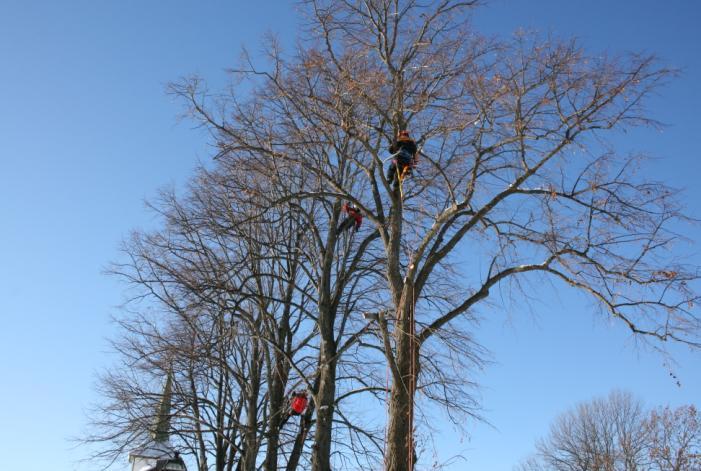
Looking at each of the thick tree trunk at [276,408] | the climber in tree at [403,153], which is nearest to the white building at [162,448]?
the thick tree trunk at [276,408]

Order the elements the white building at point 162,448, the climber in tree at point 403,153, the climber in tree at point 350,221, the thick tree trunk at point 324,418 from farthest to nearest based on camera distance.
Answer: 1. the white building at point 162,448
2. the climber in tree at point 350,221
3. the thick tree trunk at point 324,418
4. the climber in tree at point 403,153

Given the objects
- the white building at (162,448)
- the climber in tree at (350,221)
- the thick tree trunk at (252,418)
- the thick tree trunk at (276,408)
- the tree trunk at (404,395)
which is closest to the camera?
the tree trunk at (404,395)

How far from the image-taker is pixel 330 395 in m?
9.84

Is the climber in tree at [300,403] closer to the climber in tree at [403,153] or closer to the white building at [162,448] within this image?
the white building at [162,448]

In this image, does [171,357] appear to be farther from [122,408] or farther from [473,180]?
[473,180]

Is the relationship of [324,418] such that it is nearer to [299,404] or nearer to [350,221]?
[299,404]

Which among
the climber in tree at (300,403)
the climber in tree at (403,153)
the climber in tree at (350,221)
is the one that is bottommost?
the climber in tree at (300,403)

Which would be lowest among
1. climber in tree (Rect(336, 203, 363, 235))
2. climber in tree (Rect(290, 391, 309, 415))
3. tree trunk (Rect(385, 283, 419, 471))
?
tree trunk (Rect(385, 283, 419, 471))

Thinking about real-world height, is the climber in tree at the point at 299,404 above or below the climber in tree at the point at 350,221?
below

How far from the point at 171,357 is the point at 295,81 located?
21.2 ft

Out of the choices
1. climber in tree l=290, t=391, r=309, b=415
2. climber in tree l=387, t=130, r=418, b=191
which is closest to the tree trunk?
climber in tree l=387, t=130, r=418, b=191

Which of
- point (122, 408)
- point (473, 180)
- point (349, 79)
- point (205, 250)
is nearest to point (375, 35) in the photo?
point (349, 79)

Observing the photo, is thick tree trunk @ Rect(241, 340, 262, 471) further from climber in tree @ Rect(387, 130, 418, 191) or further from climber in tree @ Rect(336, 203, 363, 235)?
climber in tree @ Rect(387, 130, 418, 191)

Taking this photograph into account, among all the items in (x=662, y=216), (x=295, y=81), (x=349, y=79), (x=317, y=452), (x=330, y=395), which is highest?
(x=295, y=81)
